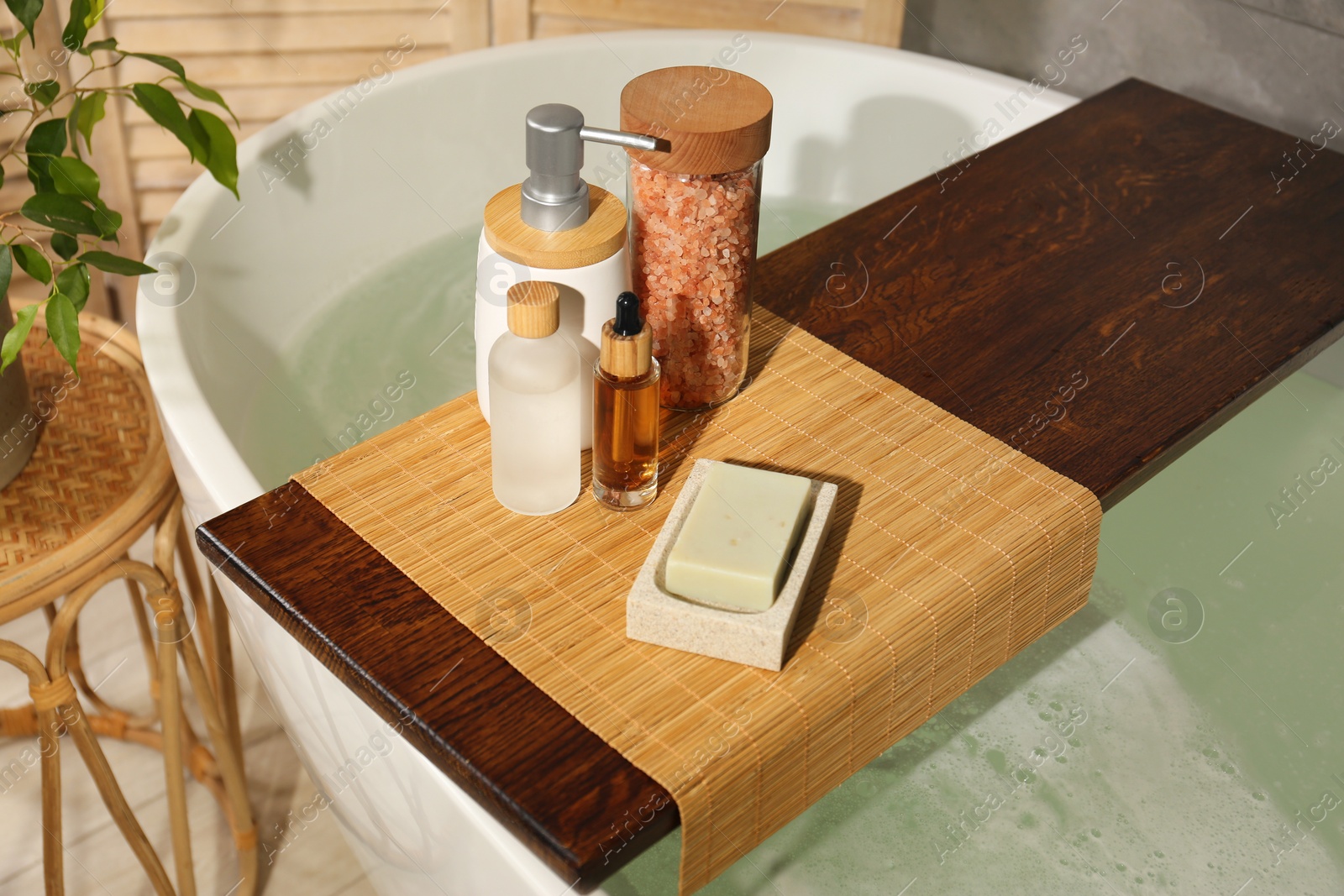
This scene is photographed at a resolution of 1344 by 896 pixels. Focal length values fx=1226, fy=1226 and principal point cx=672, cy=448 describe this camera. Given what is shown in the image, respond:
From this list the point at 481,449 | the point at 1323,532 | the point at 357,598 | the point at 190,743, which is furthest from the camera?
A: the point at 190,743

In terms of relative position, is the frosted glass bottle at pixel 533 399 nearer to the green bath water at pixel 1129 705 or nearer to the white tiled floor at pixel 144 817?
the green bath water at pixel 1129 705

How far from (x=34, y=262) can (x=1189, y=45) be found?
161 centimetres

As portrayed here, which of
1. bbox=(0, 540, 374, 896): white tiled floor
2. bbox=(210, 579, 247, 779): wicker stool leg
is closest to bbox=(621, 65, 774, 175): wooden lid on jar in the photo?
bbox=(210, 579, 247, 779): wicker stool leg

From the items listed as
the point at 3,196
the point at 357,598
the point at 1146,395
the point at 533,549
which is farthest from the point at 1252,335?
the point at 3,196

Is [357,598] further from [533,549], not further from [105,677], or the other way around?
[105,677]

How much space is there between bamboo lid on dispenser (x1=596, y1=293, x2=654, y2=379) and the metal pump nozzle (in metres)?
0.08

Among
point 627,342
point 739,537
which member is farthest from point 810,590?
point 627,342

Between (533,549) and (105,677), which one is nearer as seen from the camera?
(533,549)

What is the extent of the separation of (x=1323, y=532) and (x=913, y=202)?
66 cm

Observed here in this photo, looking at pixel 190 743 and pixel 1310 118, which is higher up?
pixel 1310 118

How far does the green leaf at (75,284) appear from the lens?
1054 millimetres

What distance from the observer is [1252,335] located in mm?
1095

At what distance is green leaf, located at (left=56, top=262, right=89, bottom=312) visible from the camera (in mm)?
1054

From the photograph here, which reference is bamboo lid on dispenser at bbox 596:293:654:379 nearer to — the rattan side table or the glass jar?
the glass jar
